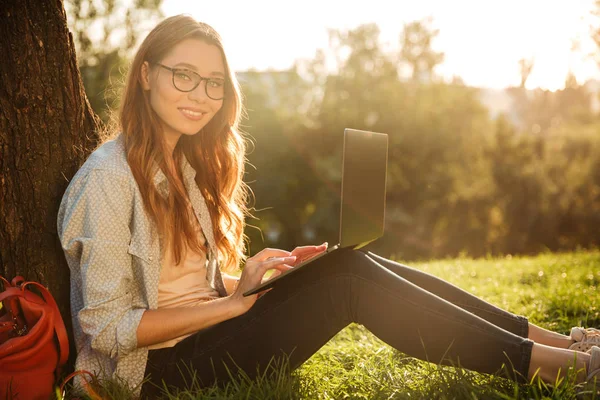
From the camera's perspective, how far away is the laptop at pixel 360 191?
6.75 feet

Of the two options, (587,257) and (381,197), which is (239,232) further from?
(587,257)

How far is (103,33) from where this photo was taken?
21.2m

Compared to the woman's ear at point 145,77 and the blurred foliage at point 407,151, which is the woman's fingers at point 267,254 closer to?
the woman's ear at point 145,77

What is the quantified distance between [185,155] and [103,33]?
20.4 meters

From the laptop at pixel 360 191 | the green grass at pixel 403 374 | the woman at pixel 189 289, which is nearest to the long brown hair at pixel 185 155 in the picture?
the woman at pixel 189 289

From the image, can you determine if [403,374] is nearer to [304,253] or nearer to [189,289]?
[304,253]

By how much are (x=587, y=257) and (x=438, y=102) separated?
53.6 feet

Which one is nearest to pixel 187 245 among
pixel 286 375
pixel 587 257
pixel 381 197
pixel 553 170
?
pixel 286 375

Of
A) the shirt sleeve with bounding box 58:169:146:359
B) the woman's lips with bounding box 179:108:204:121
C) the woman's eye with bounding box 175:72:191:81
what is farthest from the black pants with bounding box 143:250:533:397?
the woman's eye with bounding box 175:72:191:81

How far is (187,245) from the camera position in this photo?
97.0 inches

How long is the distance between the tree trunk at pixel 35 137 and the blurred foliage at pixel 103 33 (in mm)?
17825

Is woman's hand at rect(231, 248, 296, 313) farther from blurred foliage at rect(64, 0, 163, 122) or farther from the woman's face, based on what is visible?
blurred foliage at rect(64, 0, 163, 122)

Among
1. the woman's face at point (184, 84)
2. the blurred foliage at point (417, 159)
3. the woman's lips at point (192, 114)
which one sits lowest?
the blurred foliage at point (417, 159)

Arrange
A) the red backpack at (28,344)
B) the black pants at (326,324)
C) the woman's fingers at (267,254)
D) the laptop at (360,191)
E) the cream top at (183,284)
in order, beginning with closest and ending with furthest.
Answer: the red backpack at (28,344) < the laptop at (360,191) < the black pants at (326,324) < the woman's fingers at (267,254) < the cream top at (183,284)
